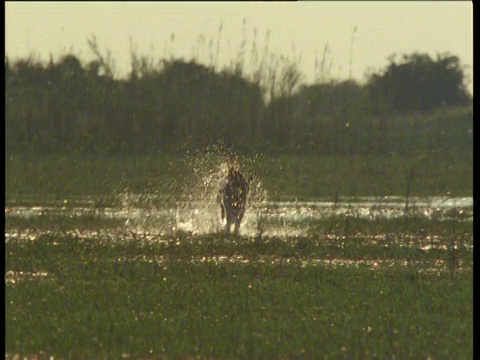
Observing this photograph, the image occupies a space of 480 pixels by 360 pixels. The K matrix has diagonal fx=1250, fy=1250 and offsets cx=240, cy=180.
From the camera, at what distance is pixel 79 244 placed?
12.6m

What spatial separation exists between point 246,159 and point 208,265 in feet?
23.9

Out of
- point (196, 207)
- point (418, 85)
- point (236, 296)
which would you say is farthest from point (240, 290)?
point (418, 85)

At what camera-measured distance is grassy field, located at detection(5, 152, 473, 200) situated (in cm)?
1888

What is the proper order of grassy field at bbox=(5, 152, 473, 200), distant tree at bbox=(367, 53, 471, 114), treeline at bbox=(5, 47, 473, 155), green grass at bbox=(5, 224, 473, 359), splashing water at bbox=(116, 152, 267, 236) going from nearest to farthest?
green grass at bbox=(5, 224, 473, 359) → splashing water at bbox=(116, 152, 267, 236) → grassy field at bbox=(5, 152, 473, 200) → treeline at bbox=(5, 47, 473, 155) → distant tree at bbox=(367, 53, 471, 114)

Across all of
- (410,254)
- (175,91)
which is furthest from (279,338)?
(175,91)

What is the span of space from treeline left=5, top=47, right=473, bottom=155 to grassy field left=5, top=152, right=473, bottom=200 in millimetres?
439

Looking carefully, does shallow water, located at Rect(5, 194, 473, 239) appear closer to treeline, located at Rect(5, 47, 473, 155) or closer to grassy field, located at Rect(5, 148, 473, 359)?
grassy field, located at Rect(5, 148, 473, 359)

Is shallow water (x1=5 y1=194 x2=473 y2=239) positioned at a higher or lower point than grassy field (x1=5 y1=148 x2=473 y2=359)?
higher

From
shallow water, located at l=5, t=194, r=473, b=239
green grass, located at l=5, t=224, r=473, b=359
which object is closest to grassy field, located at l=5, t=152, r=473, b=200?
shallow water, located at l=5, t=194, r=473, b=239

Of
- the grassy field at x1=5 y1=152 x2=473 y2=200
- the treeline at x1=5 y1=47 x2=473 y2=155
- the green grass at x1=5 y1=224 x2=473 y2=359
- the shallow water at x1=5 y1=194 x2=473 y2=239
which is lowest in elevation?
the green grass at x1=5 y1=224 x2=473 y2=359

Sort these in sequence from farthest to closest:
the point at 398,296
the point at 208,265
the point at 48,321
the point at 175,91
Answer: the point at 175,91
the point at 208,265
the point at 398,296
the point at 48,321

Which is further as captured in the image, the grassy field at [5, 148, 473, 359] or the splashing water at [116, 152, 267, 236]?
the splashing water at [116, 152, 267, 236]

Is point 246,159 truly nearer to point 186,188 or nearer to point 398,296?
point 186,188

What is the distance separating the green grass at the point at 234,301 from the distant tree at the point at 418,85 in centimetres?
1392
